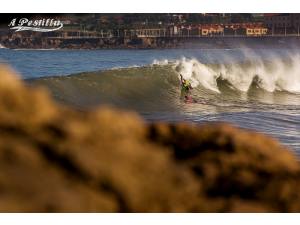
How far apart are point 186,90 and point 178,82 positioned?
0.92 feet

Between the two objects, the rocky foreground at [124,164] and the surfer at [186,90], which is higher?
the rocky foreground at [124,164]

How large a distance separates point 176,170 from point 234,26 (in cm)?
427

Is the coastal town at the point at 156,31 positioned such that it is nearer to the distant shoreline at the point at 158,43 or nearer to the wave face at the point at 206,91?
the distant shoreline at the point at 158,43

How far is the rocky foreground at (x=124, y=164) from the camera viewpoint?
6.84 feet

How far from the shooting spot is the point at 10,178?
2.07m

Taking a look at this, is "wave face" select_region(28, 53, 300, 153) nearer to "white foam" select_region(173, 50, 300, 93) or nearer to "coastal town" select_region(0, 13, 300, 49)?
"white foam" select_region(173, 50, 300, 93)

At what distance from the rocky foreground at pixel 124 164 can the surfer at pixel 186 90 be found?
4.23 m

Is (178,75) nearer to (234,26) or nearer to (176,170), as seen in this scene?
(234,26)

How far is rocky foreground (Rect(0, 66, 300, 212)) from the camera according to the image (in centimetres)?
209

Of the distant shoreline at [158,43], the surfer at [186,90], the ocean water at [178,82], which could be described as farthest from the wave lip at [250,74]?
the distant shoreline at [158,43]

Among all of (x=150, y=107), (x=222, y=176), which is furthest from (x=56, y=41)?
(x=222, y=176)

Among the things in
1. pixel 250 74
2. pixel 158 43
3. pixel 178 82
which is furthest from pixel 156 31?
pixel 250 74

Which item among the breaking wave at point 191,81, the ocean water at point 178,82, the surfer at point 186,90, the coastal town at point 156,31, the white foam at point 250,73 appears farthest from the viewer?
the white foam at point 250,73

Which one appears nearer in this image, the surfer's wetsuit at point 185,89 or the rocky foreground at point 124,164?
the rocky foreground at point 124,164
